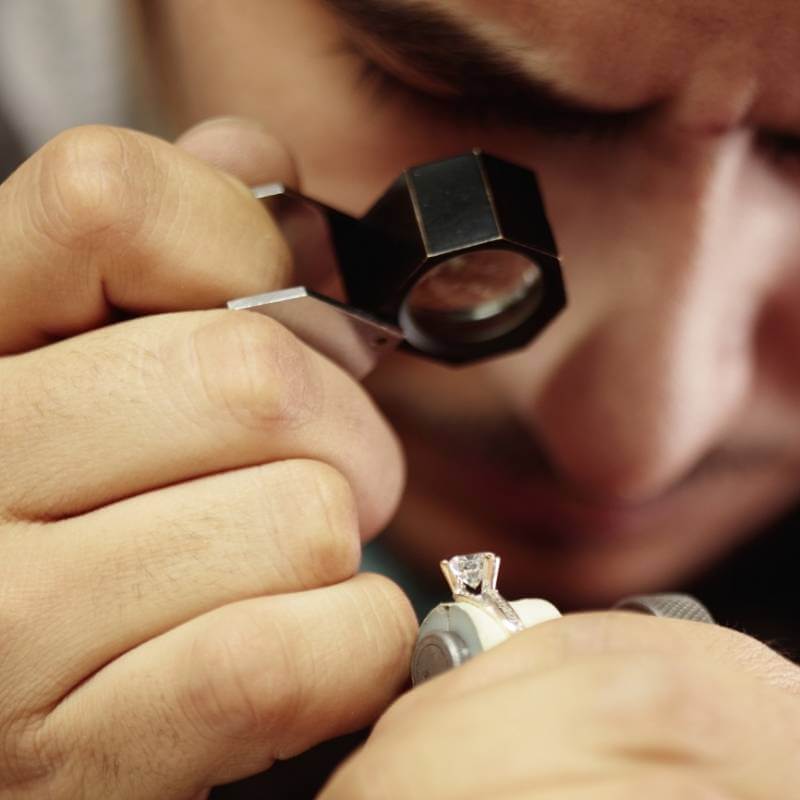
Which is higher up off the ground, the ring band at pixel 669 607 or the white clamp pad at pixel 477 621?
the white clamp pad at pixel 477 621

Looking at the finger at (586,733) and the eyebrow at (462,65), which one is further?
the eyebrow at (462,65)

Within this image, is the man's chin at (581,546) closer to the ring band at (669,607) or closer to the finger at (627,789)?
the ring band at (669,607)

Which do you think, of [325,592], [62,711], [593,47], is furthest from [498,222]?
[62,711]

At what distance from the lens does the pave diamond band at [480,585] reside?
0.41 m

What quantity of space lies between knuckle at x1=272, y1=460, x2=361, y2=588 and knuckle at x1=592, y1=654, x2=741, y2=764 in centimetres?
17

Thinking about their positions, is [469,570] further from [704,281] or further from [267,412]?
[704,281]

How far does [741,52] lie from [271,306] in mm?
305

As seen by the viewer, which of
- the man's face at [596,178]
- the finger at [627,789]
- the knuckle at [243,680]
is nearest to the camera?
the finger at [627,789]

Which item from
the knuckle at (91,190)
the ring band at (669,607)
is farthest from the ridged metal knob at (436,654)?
the knuckle at (91,190)

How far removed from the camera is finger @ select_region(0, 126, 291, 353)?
0.48 m

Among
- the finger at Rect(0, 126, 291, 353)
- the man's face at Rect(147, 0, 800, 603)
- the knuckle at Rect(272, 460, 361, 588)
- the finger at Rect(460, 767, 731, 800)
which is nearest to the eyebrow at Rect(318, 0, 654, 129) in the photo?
the man's face at Rect(147, 0, 800, 603)

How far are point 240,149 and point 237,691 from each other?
325 millimetres

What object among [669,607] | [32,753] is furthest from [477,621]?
[32,753]

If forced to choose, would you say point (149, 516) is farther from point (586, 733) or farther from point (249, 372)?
point (586, 733)
